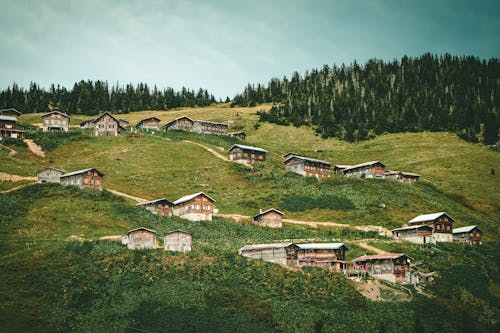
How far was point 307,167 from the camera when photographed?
130 metres

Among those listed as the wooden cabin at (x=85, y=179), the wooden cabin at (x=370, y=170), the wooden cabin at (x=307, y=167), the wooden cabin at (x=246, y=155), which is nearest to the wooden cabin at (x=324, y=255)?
the wooden cabin at (x=85, y=179)

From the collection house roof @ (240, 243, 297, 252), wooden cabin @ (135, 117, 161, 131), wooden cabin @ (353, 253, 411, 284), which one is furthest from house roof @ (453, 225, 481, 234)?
wooden cabin @ (135, 117, 161, 131)

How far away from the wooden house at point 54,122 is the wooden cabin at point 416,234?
4010 inches

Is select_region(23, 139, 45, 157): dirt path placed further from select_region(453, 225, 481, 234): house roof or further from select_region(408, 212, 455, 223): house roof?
select_region(453, 225, 481, 234): house roof

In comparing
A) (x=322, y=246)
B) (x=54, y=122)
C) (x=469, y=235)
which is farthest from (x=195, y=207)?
(x=54, y=122)

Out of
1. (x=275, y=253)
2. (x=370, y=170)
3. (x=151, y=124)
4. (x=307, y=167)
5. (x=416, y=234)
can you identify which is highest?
(x=151, y=124)

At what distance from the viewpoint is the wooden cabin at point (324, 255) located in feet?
248

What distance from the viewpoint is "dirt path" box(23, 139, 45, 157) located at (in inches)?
5061

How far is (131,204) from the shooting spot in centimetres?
9750

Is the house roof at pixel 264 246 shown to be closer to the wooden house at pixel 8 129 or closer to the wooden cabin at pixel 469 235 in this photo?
the wooden cabin at pixel 469 235

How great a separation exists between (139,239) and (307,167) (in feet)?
212

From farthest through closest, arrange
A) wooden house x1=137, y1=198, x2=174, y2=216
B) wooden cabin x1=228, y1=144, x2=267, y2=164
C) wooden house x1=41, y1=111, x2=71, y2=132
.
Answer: wooden house x1=41, y1=111, x2=71, y2=132 → wooden cabin x1=228, y1=144, x2=267, y2=164 → wooden house x1=137, y1=198, x2=174, y2=216

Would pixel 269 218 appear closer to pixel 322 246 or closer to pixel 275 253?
pixel 275 253

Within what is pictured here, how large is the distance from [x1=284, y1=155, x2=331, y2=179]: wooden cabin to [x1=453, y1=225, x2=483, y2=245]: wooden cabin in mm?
42381
